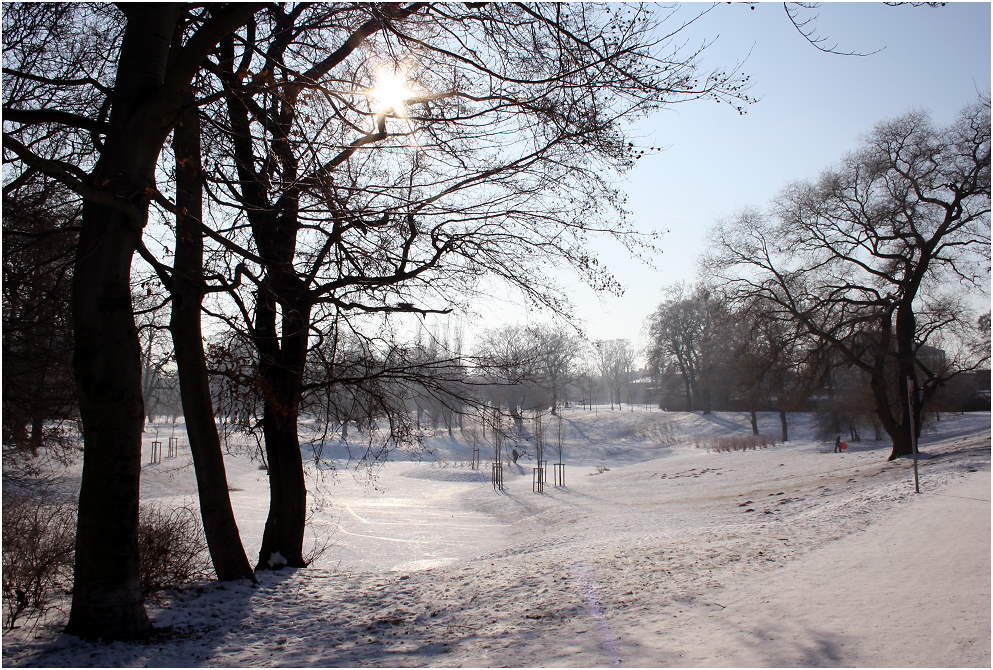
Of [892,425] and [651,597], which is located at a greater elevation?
[892,425]

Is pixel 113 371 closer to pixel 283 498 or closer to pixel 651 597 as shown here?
pixel 283 498

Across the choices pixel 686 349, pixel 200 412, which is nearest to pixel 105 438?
pixel 200 412

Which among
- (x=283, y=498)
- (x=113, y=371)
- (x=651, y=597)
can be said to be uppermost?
(x=113, y=371)

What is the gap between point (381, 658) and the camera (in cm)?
579

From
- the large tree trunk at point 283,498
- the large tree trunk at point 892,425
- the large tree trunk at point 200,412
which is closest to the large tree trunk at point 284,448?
the large tree trunk at point 283,498

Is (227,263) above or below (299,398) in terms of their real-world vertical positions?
above

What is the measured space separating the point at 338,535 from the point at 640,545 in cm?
969

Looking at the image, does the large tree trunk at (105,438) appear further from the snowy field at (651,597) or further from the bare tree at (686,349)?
the bare tree at (686,349)

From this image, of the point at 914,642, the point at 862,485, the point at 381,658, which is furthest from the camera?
the point at 862,485

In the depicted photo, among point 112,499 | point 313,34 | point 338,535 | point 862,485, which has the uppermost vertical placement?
point 313,34

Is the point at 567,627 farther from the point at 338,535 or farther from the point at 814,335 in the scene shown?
the point at 814,335

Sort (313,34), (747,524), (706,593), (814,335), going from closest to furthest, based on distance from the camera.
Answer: (706,593) → (313,34) → (747,524) → (814,335)

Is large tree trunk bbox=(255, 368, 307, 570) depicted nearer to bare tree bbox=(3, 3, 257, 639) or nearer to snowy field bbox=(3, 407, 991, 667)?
snowy field bbox=(3, 407, 991, 667)

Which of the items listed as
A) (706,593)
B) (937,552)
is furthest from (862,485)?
(706,593)
